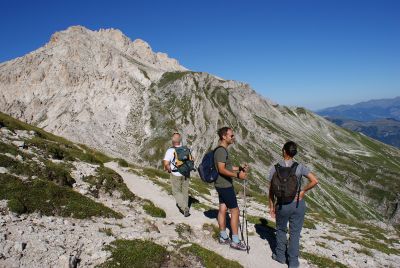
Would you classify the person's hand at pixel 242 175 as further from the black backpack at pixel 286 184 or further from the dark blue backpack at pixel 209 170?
the black backpack at pixel 286 184

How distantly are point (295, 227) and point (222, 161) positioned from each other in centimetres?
407

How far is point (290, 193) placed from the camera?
44.8ft

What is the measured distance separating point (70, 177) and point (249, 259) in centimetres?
1302

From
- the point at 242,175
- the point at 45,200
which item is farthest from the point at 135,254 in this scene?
the point at 45,200

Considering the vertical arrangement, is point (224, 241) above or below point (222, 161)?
below

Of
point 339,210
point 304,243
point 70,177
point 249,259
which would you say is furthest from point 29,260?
point 339,210

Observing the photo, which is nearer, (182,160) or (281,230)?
(281,230)

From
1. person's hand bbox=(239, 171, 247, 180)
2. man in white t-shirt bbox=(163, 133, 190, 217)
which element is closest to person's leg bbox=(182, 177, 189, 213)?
man in white t-shirt bbox=(163, 133, 190, 217)

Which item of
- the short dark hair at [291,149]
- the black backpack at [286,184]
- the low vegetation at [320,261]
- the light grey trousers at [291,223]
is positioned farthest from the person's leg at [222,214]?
the low vegetation at [320,261]

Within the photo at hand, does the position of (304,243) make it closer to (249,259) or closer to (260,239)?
(260,239)

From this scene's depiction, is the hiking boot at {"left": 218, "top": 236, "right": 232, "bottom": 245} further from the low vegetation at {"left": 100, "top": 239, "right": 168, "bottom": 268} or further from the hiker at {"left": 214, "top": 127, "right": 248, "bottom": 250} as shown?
the low vegetation at {"left": 100, "top": 239, "right": 168, "bottom": 268}

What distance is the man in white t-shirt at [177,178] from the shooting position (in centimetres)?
2038

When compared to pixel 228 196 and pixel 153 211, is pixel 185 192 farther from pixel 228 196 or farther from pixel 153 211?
pixel 228 196

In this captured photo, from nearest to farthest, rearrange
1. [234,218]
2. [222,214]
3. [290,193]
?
[290,193] → [234,218] → [222,214]
